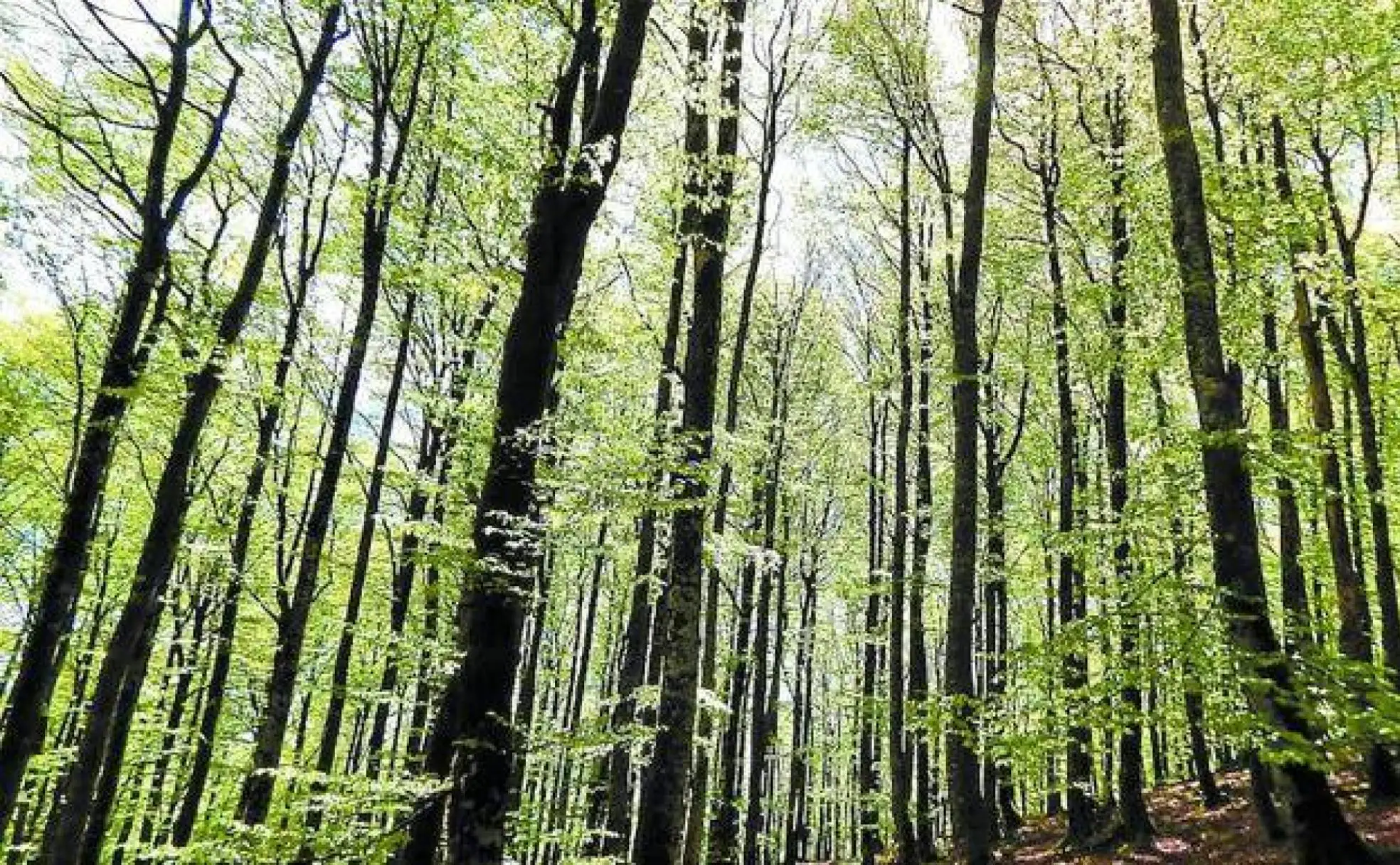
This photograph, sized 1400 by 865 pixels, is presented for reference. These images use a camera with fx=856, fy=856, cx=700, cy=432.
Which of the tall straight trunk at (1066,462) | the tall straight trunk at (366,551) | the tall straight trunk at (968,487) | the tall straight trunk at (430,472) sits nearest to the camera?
the tall straight trunk at (968,487)

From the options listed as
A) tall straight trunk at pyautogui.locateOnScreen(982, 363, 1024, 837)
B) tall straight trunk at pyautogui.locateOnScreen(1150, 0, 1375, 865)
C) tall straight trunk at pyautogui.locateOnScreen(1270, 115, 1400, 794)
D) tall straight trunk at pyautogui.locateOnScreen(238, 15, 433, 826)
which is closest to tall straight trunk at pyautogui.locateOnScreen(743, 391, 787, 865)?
tall straight trunk at pyautogui.locateOnScreen(982, 363, 1024, 837)

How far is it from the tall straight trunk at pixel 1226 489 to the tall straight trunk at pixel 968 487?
2095 millimetres

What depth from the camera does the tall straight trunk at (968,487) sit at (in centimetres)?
983

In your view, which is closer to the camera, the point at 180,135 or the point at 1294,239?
the point at 1294,239

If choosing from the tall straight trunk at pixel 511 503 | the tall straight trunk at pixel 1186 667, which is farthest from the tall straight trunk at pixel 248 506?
the tall straight trunk at pixel 1186 667

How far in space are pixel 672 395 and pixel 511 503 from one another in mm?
12180

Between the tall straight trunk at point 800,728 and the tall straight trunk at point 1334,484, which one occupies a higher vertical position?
the tall straight trunk at point 1334,484

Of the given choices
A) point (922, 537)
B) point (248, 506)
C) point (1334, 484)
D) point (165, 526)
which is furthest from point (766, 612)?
point (165, 526)

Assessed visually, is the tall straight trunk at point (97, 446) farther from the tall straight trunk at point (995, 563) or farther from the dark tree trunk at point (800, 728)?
the dark tree trunk at point (800, 728)

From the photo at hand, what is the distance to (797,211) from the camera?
2398 cm

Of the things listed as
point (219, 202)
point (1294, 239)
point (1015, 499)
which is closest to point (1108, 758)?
point (1015, 499)

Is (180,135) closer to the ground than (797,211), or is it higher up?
closer to the ground

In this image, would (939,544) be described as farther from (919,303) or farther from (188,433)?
(188,433)

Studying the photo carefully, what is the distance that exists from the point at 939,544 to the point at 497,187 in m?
22.4
